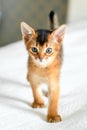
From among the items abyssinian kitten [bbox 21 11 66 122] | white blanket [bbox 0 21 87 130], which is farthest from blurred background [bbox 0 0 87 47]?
abyssinian kitten [bbox 21 11 66 122]

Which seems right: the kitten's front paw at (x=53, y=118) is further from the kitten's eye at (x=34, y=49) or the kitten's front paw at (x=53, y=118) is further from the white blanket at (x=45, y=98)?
the kitten's eye at (x=34, y=49)

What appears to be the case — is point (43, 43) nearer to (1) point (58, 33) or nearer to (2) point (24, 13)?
(1) point (58, 33)

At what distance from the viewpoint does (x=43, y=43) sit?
0.74m

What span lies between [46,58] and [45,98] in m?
0.23

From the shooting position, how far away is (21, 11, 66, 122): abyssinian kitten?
74 centimetres

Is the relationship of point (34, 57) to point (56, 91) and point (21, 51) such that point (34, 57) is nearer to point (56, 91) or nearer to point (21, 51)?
point (56, 91)

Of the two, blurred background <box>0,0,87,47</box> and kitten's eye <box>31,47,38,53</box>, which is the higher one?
kitten's eye <box>31,47,38,53</box>

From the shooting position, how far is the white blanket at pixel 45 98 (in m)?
0.83

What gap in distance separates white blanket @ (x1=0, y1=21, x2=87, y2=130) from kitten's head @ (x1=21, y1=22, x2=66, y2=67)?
0.55 ft

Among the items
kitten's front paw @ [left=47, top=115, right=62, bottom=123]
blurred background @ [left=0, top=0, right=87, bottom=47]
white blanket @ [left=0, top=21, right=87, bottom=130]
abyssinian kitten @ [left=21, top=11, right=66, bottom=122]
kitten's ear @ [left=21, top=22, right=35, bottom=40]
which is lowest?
blurred background @ [left=0, top=0, right=87, bottom=47]

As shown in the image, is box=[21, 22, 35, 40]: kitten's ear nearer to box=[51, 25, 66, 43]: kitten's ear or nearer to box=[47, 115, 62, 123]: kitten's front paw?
box=[51, 25, 66, 43]: kitten's ear

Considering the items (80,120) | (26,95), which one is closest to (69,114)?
(80,120)

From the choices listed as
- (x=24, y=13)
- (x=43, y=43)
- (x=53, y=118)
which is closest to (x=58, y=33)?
(x=43, y=43)

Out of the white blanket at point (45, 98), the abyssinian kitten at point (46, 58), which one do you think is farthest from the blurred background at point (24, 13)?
the abyssinian kitten at point (46, 58)
